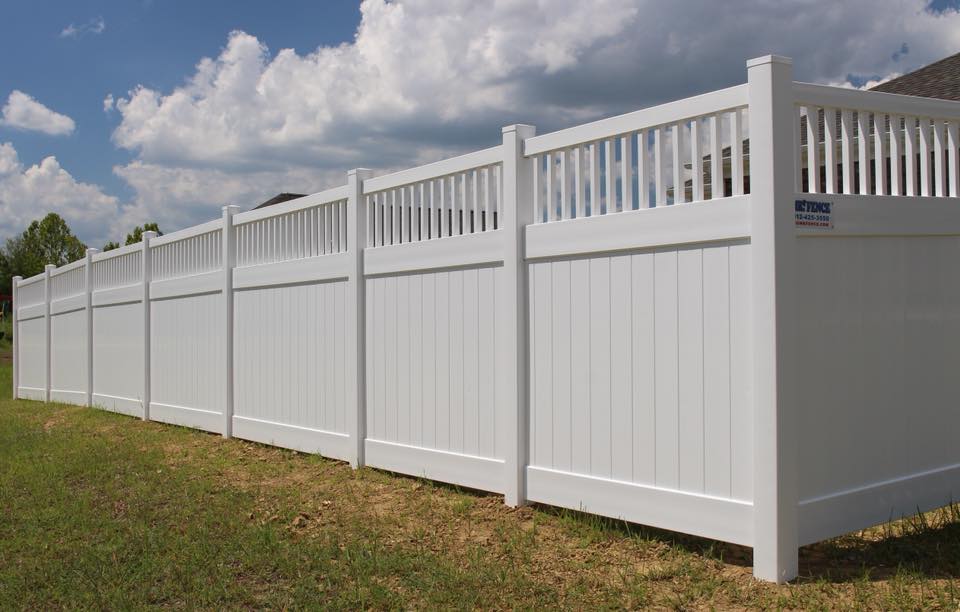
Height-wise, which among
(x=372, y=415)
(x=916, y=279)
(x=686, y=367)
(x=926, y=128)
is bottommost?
(x=372, y=415)

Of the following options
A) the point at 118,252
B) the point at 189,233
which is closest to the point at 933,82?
the point at 189,233

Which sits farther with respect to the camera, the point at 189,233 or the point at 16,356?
the point at 16,356

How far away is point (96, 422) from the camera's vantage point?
39.8 feet

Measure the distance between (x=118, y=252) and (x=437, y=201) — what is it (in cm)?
809

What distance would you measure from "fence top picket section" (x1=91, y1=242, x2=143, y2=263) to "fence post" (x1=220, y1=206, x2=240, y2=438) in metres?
2.64

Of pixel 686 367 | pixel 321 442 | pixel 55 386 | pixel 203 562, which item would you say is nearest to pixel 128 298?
pixel 55 386

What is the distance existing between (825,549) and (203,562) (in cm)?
356

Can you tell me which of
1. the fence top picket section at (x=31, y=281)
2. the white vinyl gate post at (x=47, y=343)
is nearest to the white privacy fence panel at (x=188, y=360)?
the white vinyl gate post at (x=47, y=343)

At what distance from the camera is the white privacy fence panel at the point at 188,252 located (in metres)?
10.3

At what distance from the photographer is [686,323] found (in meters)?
4.66

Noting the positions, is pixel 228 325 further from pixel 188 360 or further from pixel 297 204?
pixel 297 204

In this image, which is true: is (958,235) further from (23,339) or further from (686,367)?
(23,339)

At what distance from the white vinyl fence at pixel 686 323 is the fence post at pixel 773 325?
0.01 metres

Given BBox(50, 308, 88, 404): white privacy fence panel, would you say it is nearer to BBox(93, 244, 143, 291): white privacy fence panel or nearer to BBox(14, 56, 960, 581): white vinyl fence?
BBox(93, 244, 143, 291): white privacy fence panel
